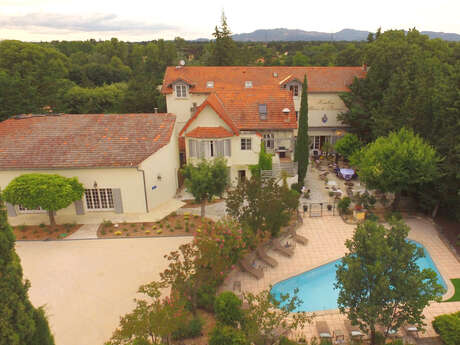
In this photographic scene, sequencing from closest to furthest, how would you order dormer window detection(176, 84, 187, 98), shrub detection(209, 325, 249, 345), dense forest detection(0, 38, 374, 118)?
shrub detection(209, 325, 249, 345)
dormer window detection(176, 84, 187, 98)
dense forest detection(0, 38, 374, 118)

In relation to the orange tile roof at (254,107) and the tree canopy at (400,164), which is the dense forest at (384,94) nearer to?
the tree canopy at (400,164)

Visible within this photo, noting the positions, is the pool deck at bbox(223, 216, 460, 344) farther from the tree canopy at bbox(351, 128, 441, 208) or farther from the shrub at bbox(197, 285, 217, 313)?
the tree canopy at bbox(351, 128, 441, 208)

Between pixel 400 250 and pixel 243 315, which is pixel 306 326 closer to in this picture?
pixel 243 315

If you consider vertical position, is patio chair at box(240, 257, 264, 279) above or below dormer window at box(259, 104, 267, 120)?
below

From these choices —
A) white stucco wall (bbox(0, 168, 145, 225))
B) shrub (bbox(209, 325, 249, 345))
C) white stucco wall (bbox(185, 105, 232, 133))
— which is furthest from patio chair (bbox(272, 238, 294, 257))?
white stucco wall (bbox(185, 105, 232, 133))

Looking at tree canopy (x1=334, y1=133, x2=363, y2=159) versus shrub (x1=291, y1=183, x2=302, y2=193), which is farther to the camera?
tree canopy (x1=334, y1=133, x2=363, y2=159)
